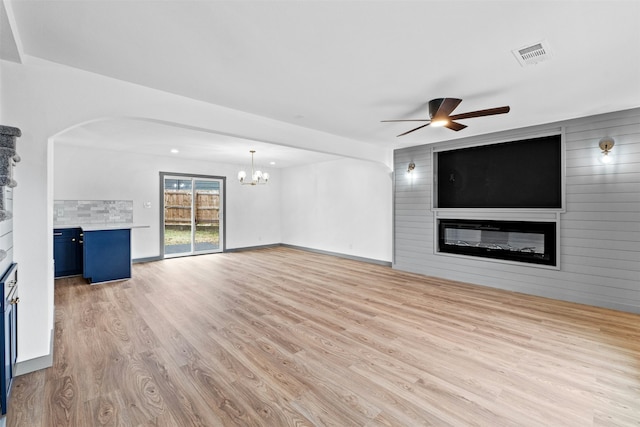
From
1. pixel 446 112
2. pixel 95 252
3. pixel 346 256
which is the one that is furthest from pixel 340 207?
pixel 95 252

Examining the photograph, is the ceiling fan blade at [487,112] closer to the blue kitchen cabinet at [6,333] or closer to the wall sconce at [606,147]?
the wall sconce at [606,147]

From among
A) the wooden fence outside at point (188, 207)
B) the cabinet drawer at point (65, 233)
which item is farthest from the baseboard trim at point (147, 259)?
the cabinet drawer at point (65, 233)

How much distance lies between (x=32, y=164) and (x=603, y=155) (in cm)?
634

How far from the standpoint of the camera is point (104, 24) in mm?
2000

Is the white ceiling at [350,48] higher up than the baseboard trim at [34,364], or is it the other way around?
the white ceiling at [350,48]

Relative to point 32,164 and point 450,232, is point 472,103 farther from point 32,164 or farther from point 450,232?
point 32,164

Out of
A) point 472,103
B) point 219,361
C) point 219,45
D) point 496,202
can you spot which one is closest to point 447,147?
point 496,202

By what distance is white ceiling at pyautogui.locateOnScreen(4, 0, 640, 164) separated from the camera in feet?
6.14

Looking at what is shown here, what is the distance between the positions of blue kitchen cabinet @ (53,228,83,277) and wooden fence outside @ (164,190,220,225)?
6.31 ft

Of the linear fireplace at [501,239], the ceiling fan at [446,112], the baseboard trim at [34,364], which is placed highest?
the ceiling fan at [446,112]

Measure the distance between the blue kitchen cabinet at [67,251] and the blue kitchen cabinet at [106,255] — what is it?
59 cm

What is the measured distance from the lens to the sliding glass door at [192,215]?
7.36m

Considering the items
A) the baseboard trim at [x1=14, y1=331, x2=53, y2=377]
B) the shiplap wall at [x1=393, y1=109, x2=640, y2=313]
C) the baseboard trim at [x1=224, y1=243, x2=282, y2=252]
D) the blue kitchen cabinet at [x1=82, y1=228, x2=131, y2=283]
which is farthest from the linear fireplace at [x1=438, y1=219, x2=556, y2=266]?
the blue kitchen cabinet at [x1=82, y1=228, x2=131, y2=283]

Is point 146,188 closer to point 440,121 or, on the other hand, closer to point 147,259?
point 147,259
